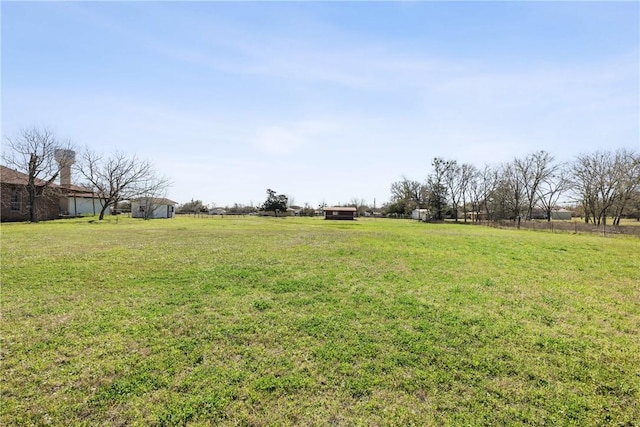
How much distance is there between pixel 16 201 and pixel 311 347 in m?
38.7

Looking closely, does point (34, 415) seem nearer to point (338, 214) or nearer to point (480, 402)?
point (480, 402)

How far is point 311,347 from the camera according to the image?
184 inches

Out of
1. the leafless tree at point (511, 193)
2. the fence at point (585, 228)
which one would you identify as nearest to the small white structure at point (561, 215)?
the leafless tree at point (511, 193)

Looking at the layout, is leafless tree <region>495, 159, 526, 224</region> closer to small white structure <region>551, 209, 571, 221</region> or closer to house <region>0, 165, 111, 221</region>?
small white structure <region>551, 209, 571, 221</region>

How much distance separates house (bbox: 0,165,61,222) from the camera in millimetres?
28922

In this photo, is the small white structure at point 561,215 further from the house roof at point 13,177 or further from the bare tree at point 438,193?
the house roof at point 13,177

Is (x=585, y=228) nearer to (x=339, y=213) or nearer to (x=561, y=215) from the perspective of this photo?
(x=339, y=213)

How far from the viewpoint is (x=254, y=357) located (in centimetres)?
438

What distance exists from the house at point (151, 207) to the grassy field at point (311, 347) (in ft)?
137

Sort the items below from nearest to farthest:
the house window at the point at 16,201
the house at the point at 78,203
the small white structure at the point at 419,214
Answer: the house window at the point at 16,201
the house at the point at 78,203
the small white structure at the point at 419,214

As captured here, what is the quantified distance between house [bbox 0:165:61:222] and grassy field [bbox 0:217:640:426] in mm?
28231

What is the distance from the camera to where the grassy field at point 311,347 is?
334cm

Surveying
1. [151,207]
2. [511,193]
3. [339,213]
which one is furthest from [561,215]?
[151,207]

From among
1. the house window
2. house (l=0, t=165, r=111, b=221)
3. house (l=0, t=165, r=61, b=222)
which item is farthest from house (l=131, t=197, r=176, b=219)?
the house window
